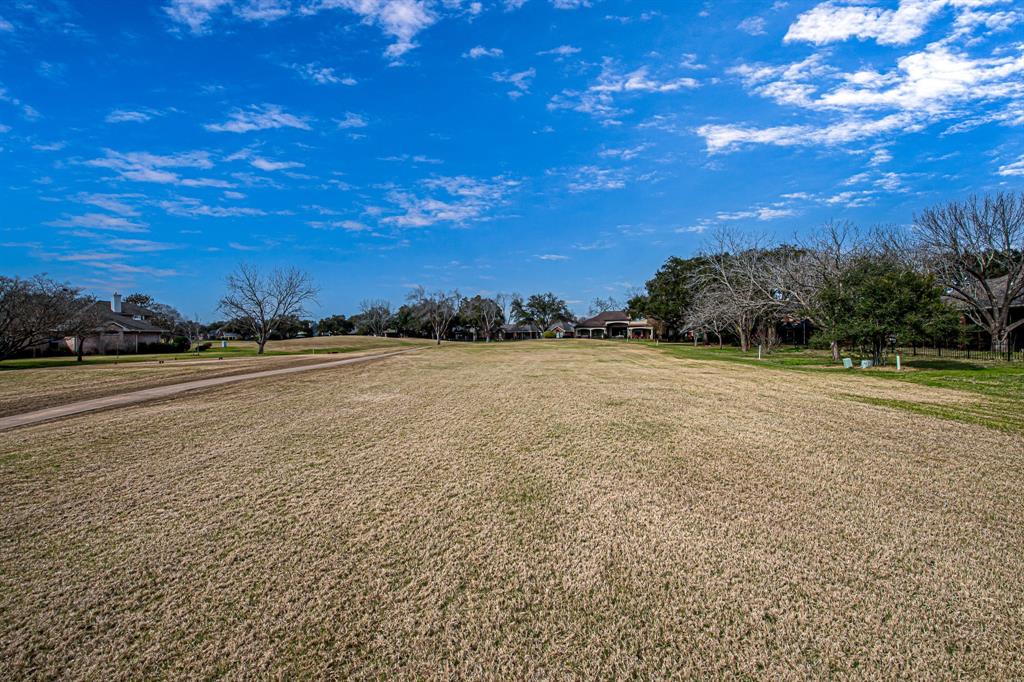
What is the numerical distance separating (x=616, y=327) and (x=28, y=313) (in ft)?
267

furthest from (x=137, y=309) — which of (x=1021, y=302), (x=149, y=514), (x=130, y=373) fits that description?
(x=1021, y=302)

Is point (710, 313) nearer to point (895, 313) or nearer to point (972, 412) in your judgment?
point (895, 313)

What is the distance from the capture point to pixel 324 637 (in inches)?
113

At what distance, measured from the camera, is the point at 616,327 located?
299 ft

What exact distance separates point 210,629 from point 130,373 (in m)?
20.8

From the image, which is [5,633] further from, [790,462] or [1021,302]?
[1021,302]

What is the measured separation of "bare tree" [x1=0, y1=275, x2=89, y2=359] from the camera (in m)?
25.5

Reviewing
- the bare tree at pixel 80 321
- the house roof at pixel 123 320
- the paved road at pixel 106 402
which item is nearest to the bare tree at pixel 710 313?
the paved road at pixel 106 402

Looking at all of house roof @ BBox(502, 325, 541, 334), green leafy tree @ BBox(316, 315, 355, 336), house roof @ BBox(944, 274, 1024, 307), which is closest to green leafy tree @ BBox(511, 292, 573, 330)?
house roof @ BBox(502, 325, 541, 334)

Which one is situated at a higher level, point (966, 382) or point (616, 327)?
point (616, 327)

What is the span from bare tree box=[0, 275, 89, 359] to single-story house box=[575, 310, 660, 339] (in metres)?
70.3

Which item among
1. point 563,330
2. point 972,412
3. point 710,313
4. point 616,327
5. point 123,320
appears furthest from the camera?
point 563,330

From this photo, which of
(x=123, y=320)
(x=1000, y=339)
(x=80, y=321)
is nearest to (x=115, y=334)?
(x=123, y=320)

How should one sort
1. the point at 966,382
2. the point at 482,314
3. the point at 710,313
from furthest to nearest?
the point at 482,314 → the point at 710,313 → the point at 966,382
